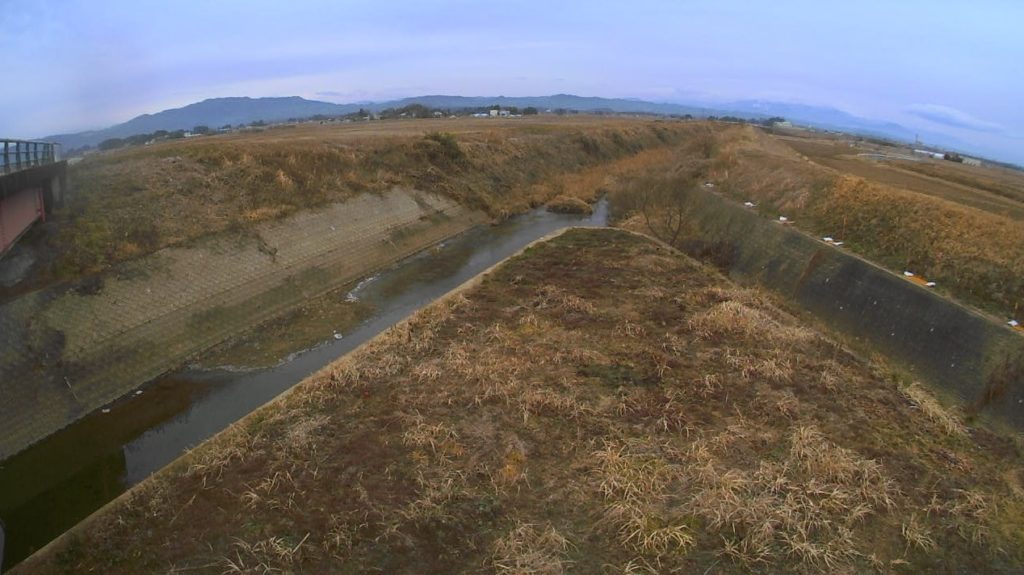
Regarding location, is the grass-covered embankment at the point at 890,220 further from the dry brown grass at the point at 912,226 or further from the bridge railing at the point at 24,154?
the bridge railing at the point at 24,154

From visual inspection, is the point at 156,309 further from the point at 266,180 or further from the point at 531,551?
Answer: the point at 531,551

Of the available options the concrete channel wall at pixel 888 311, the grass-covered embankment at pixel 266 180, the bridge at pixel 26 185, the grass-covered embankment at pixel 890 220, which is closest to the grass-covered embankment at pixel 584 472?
the concrete channel wall at pixel 888 311

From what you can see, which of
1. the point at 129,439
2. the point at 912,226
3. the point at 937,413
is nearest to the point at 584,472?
the point at 937,413

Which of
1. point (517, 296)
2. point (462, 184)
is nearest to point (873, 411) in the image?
point (517, 296)

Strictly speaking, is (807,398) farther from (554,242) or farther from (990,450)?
(554,242)

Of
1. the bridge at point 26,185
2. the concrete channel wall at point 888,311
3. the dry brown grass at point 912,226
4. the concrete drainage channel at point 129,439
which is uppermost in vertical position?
the bridge at point 26,185

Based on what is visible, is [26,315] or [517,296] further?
[517,296]
